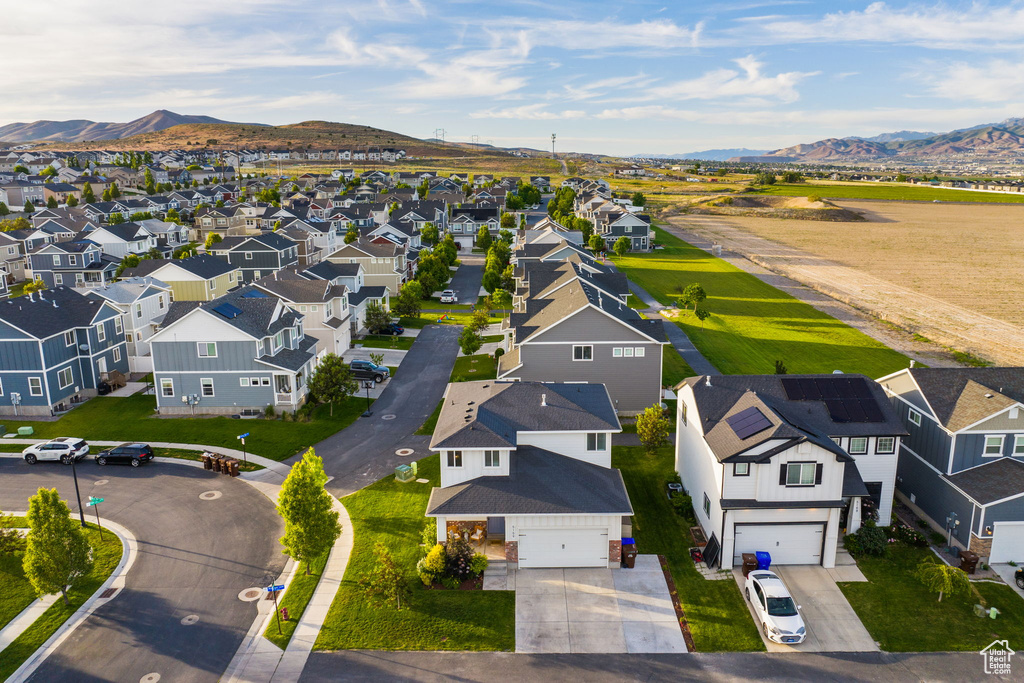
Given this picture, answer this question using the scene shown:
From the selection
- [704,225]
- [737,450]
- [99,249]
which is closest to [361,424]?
[737,450]

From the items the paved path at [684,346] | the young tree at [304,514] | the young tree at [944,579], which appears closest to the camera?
the young tree at [944,579]

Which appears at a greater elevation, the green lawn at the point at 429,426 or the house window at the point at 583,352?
the house window at the point at 583,352

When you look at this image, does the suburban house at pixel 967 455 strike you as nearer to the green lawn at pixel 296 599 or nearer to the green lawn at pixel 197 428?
the green lawn at pixel 296 599

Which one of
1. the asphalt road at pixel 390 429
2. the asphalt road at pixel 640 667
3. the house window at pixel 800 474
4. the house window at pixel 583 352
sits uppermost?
the house window at pixel 583 352

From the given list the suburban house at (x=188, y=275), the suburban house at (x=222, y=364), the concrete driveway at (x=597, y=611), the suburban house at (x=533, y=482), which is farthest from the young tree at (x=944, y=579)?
the suburban house at (x=188, y=275)

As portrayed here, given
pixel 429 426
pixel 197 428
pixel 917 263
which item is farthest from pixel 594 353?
pixel 917 263

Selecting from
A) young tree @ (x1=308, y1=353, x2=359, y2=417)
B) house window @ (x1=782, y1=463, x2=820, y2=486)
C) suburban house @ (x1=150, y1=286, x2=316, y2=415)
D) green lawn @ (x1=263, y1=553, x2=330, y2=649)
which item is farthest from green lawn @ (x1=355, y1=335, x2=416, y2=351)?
house window @ (x1=782, y1=463, x2=820, y2=486)

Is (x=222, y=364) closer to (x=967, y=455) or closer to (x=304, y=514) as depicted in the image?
(x=304, y=514)
